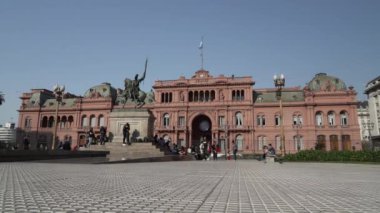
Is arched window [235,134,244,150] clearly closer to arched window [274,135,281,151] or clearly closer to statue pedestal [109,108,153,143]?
arched window [274,135,281,151]

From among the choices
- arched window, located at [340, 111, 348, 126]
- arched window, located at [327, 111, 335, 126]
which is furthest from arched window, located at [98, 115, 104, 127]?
arched window, located at [340, 111, 348, 126]

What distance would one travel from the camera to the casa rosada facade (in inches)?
2130

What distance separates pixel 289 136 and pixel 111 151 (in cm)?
4202

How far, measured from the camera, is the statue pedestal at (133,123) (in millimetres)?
24453

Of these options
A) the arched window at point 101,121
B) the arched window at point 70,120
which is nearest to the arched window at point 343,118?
the arched window at point 101,121

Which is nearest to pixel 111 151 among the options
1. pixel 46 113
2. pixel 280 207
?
pixel 280 207

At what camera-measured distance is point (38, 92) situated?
7125 centimetres

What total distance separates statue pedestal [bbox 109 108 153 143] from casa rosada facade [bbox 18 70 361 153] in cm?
2652

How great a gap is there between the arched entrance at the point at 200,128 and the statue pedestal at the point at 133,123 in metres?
34.5

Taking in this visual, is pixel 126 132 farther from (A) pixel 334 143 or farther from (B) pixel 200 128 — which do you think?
(A) pixel 334 143

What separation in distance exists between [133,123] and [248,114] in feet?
118

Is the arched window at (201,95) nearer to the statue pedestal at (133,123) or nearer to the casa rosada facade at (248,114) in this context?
the casa rosada facade at (248,114)

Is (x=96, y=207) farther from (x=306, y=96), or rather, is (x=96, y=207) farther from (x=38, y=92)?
(x=38, y=92)

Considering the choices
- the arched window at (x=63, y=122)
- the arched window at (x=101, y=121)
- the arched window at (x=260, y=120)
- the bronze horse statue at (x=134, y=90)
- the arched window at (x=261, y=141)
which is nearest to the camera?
the bronze horse statue at (x=134, y=90)
